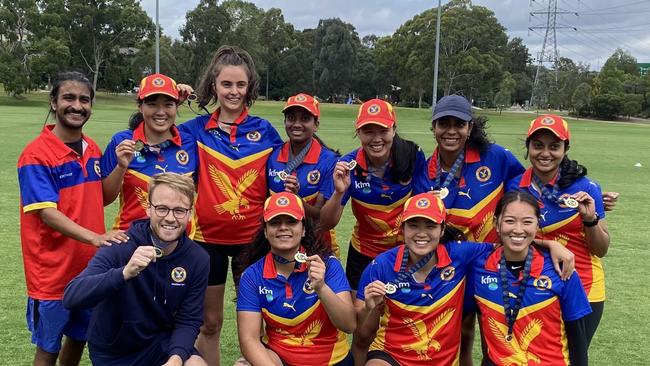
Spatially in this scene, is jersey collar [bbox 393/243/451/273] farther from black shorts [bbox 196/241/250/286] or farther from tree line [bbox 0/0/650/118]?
tree line [bbox 0/0/650/118]

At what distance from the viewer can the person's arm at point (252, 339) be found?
3775 millimetres

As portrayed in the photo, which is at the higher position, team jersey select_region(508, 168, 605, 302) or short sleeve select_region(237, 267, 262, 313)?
team jersey select_region(508, 168, 605, 302)

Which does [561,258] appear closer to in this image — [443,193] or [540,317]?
[540,317]

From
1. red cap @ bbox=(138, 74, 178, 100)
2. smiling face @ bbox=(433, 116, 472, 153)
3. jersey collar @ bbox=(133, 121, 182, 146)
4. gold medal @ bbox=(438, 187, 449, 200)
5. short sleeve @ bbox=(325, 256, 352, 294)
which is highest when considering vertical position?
red cap @ bbox=(138, 74, 178, 100)

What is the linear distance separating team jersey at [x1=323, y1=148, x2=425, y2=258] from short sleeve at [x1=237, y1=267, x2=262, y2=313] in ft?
3.25

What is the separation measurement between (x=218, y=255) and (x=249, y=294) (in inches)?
36.9

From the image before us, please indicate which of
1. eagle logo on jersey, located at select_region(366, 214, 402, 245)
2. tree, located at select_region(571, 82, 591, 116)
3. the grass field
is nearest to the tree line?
tree, located at select_region(571, 82, 591, 116)

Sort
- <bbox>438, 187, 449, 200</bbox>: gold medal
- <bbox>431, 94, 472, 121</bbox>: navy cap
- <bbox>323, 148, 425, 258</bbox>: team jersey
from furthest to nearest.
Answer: <bbox>323, 148, 425, 258</bbox>: team jersey, <bbox>431, 94, 472, 121</bbox>: navy cap, <bbox>438, 187, 449, 200</bbox>: gold medal

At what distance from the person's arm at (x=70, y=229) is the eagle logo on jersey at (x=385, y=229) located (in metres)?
1.99

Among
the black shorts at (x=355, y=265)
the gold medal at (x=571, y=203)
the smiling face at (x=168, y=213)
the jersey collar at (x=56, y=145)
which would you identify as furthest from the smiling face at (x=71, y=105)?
the gold medal at (x=571, y=203)

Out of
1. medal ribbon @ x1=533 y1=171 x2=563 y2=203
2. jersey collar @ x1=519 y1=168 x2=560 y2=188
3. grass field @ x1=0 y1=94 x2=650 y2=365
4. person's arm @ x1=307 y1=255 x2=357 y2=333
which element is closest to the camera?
person's arm @ x1=307 y1=255 x2=357 y2=333

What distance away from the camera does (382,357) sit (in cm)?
397

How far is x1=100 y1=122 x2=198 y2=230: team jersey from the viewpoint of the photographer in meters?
4.48

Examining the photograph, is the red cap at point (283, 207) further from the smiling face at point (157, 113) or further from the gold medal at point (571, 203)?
the gold medal at point (571, 203)
